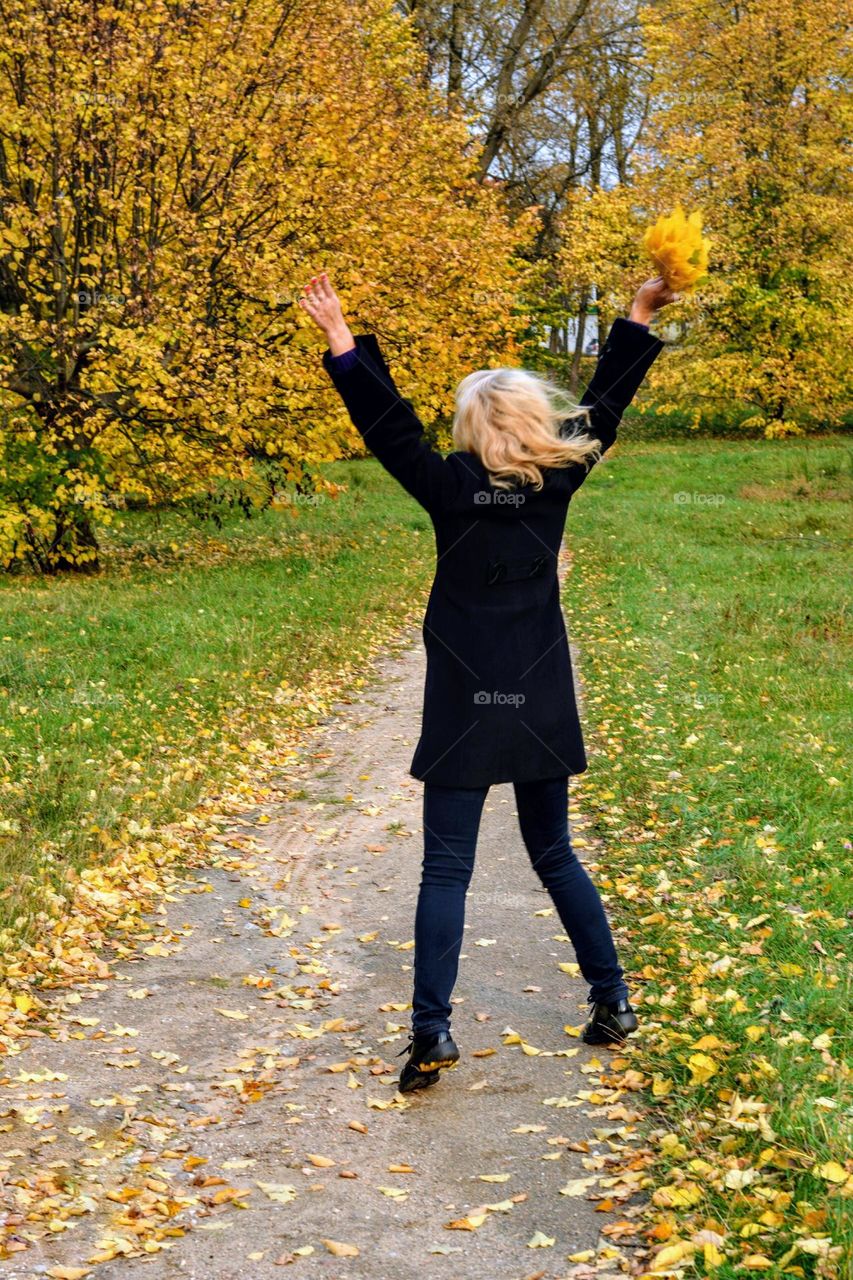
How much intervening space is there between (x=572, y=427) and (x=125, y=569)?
1313 centimetres

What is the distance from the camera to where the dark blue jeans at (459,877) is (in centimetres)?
418

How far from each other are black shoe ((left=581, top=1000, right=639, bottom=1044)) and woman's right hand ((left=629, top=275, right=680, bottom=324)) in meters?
2.32

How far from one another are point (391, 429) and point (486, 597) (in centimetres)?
62

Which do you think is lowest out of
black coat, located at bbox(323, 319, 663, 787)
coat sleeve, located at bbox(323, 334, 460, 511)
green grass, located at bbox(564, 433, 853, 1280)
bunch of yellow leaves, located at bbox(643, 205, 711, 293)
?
green grass, located at bbox(564, 433, 853, 1280)

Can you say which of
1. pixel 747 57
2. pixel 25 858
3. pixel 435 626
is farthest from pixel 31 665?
pixel 747 57

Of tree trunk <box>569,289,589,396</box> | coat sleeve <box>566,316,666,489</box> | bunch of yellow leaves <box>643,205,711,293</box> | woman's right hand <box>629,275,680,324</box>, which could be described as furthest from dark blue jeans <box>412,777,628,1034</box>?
tree trunk <box>569,289,589,396</box>

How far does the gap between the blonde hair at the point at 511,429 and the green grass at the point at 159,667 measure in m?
3.11

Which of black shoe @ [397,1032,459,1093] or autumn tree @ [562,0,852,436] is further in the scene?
autumn tree @ [562,0,852,436]

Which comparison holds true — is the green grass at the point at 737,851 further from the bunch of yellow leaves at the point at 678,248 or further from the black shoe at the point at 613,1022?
the bunch of yellow leaves at the point at 678,248

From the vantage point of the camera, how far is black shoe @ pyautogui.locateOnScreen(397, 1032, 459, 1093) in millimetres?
4258

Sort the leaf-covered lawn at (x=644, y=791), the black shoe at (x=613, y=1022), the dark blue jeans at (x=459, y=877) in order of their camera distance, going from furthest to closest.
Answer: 1. the black shoe at (x=613, y=1022)
2. the dark blue jeans at (x=459, y=877)
3. the leaf-covered lawn at (x=644, y=791)

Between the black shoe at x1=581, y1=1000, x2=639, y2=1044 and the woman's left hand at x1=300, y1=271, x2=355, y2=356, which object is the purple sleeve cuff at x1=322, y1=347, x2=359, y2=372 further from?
the black shoe at x1=581, y1=1000, x2=639, y2=1044

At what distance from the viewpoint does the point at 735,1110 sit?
3.77m

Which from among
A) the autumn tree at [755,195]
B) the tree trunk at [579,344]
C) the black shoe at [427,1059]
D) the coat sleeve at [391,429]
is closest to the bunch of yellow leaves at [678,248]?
the coat sleeve at [391,429]
